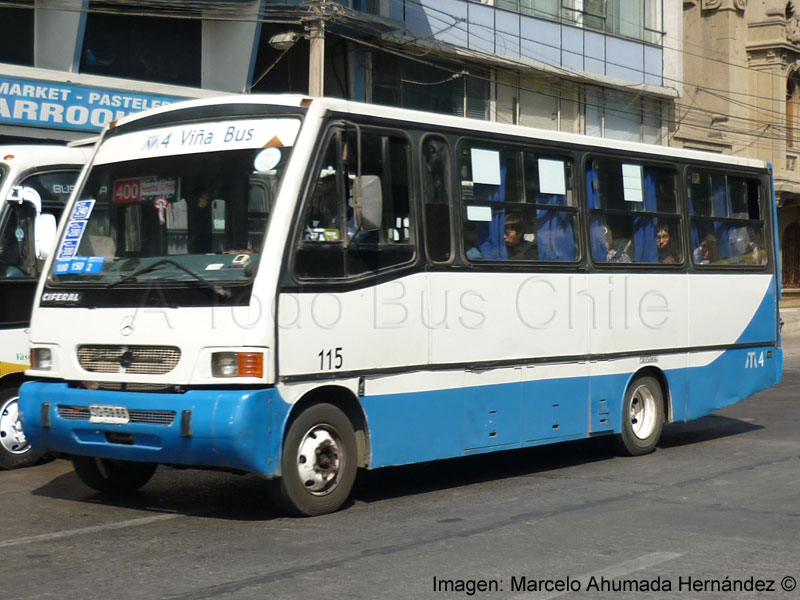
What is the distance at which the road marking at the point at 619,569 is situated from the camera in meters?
6.25

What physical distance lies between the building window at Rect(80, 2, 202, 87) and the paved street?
33.8ft

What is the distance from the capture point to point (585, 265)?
1112 centimetres

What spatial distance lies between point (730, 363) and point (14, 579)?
8507 millimetres

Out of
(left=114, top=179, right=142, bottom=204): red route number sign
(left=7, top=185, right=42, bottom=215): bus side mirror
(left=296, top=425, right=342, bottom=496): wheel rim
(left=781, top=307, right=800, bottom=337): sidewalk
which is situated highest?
(left=7, top=185, right=42, bottom=215): bus side mirror

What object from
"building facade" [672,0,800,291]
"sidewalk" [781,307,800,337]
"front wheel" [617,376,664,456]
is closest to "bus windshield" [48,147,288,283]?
"front wheel" [617,376,664,456]

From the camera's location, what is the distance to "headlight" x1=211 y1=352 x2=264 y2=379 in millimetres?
8016

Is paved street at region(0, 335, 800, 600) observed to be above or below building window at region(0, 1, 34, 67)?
below

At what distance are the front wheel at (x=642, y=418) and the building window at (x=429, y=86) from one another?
1286 cm

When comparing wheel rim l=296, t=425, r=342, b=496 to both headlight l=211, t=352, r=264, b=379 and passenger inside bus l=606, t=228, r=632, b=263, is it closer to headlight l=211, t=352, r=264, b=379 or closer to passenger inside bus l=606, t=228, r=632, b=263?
headlight l=211, t=352, r=264, b=379

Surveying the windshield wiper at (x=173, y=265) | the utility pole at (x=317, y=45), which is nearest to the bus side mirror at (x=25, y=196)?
the windshield wiper at (x=173, y=265)

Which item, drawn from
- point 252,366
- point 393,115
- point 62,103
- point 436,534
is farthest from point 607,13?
point 436,534

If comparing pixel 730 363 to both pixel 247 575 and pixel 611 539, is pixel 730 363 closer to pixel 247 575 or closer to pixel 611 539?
pixel 611 539

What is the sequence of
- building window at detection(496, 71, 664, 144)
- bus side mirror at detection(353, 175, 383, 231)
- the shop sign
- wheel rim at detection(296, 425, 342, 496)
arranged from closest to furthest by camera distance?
wheel rim at detection(296, 425, 342, 496), bus side mirror at detection(353, 175, 383, 231), the shop sign, building window at detection(496, 71, 664, 144)

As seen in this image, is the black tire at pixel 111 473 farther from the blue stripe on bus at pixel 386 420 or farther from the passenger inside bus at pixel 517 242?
the passenger inside bus at pixel 517 242
